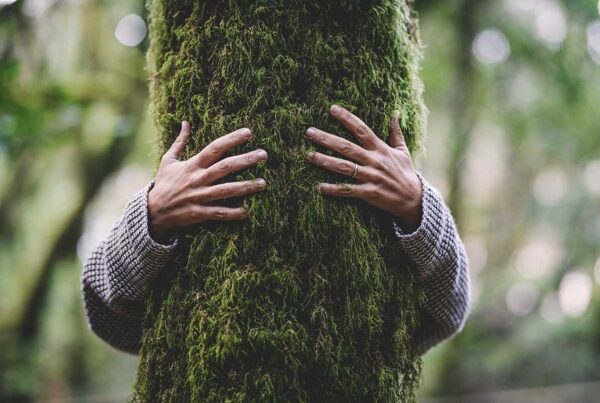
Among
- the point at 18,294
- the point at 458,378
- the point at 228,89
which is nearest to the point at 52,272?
the point at 18,294

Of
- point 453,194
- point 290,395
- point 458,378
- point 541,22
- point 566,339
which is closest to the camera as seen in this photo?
point 290,395

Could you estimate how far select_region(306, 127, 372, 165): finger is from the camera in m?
1.41

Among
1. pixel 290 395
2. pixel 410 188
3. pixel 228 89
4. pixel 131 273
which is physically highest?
pixel 228 89

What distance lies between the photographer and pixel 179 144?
4.90ft

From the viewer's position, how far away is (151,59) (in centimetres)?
172

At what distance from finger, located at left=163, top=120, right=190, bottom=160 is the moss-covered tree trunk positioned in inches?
0.9

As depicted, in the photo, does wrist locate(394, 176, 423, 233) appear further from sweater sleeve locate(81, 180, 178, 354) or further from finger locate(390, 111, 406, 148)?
sweater sleeve locate(81, 180, 178, 354)

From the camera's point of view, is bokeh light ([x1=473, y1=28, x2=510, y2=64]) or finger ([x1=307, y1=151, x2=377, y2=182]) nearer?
finger ([x1=307, y1=151, x2=377, y2=182])

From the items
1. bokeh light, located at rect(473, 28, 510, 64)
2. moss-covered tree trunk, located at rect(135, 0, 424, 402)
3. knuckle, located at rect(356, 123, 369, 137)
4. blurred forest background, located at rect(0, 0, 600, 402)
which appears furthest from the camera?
bokeh light, located at rect(473, 28, 510, 64)

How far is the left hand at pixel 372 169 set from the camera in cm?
141

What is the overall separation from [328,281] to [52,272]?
5146 mm

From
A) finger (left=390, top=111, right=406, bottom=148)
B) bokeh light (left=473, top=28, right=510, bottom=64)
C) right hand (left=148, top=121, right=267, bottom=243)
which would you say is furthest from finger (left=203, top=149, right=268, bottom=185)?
bokeh light (left=473, top=28, right=510, bottom=64)

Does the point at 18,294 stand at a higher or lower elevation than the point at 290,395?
lower

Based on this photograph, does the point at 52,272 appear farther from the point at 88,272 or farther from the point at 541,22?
the point at 541,22
